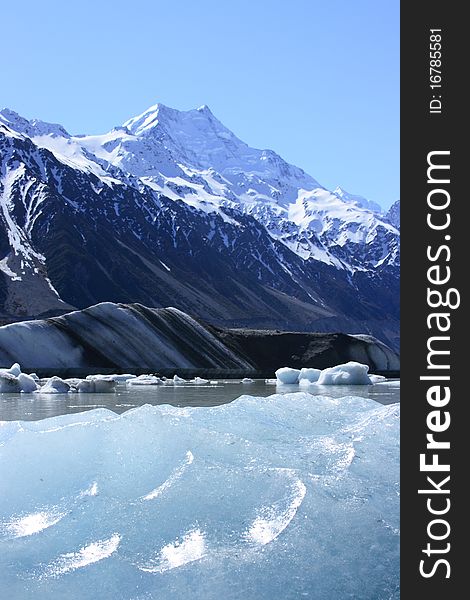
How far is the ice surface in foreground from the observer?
15.7 ft

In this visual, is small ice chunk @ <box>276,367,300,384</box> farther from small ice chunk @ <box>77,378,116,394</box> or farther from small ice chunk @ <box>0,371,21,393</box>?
small ice chunk @ <box>0,371,21,393</box>

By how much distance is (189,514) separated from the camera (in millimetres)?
5438

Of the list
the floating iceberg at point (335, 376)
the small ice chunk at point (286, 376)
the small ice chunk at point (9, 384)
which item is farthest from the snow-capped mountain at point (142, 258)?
the small ice chunk at point (9, 384)

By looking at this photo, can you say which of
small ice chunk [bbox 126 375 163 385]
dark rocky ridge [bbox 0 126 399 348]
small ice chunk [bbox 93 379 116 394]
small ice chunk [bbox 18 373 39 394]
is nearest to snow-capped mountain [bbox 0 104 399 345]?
dark rocky ridge [bbox 0 126 399 348]

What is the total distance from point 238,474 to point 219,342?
49.9 metres

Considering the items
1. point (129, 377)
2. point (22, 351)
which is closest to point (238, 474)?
point (129, 377)

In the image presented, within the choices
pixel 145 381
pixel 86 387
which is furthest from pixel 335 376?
pixel 86 387

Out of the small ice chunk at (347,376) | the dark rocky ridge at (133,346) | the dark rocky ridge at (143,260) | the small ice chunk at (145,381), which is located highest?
the dark rocky ridge at (143,260)

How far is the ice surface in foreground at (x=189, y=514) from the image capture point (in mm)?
4781

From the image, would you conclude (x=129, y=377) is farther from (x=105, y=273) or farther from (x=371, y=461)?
(x=105, y=273)

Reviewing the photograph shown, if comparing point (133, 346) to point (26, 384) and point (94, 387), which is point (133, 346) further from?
point (26, 384)

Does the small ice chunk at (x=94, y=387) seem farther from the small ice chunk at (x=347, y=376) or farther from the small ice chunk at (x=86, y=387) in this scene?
the small ice chunk at (x=347, y=376)

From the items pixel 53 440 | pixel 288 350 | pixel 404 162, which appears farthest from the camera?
pixel 288 350

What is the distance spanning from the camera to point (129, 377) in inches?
1506
